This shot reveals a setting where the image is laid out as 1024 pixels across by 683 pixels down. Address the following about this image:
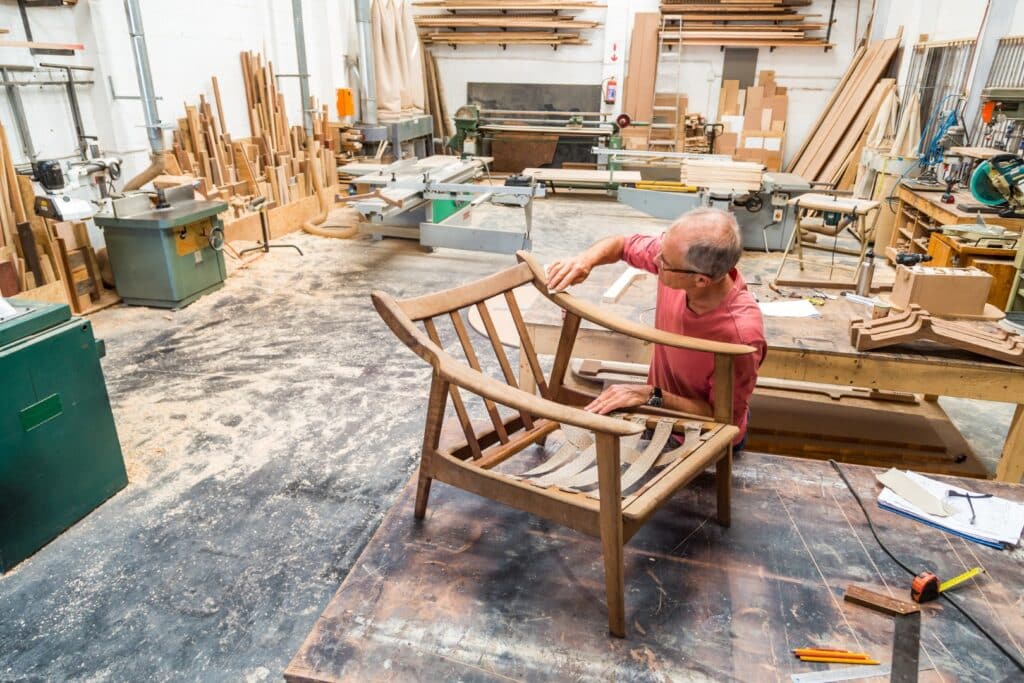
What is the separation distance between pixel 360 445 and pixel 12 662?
1324 millimetres

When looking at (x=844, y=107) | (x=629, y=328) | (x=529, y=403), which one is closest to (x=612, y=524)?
(x=529, y=403)

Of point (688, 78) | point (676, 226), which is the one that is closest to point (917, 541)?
point (676, 226)

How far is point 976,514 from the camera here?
61.1 inches

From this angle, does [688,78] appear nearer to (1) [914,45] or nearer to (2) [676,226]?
(1) [914,45]

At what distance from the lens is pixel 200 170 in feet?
16.6


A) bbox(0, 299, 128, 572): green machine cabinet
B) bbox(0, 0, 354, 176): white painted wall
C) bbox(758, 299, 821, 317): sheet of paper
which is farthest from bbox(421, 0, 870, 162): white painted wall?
bbox(0, 299, 128, 572): green machine cabinet

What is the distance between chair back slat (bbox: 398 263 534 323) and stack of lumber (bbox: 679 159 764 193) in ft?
13.9

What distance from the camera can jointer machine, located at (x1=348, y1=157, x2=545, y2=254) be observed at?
4719mm

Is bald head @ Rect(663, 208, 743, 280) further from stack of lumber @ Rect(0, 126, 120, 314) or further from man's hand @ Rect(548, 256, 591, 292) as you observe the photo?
stack of lumber @ Rect(0, 126, 120, 314)

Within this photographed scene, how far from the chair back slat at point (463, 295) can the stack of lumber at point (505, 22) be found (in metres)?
7.76

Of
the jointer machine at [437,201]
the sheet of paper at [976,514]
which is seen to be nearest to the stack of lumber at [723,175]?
the jointer machine at [437,201]

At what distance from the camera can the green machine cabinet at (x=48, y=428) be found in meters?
1.96

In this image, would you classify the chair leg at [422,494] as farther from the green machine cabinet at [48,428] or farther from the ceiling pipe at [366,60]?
the ceiling pipe at [366,60]

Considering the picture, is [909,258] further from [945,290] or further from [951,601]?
[951,601]
